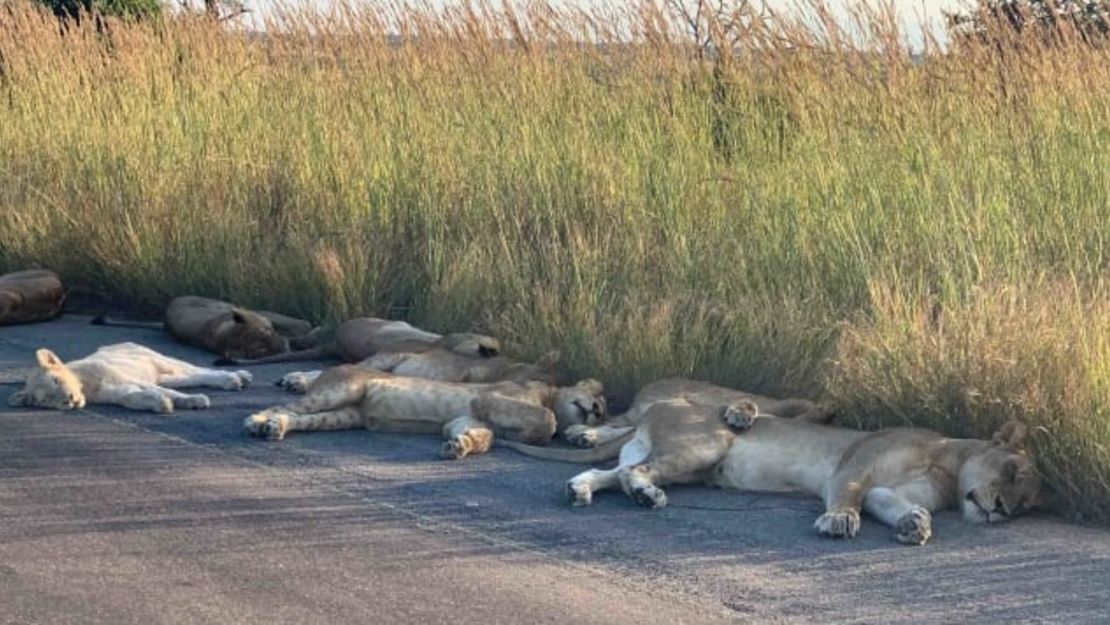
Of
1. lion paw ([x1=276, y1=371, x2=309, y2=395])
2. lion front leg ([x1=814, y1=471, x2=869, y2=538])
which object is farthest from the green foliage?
lion front leg ([x1=814, y1=471, x2=869, y2=538])

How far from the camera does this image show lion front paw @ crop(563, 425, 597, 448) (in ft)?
27.9

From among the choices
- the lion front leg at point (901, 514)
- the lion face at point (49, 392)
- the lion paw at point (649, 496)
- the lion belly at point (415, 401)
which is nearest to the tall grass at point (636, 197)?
the lion front leg at point (901, 514)

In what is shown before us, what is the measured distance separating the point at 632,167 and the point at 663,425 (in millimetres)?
3767

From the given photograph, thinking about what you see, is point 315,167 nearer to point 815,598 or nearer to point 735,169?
point 735,169

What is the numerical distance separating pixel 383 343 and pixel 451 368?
0.85 m

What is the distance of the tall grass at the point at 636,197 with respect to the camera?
331 inches

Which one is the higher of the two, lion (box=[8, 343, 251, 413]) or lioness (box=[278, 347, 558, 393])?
lioness (box=[278, 347, 558, 393])

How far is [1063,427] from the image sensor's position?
7.46 meters

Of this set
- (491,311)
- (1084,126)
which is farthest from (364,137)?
(1084,126)

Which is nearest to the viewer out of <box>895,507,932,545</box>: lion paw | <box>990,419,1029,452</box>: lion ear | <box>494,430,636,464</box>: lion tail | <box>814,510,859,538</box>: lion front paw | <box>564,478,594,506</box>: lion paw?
<box>895,507,932,545</box>: lion paw

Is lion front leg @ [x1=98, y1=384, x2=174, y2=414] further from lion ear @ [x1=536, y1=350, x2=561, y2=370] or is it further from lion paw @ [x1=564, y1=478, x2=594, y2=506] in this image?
lion paw @ [x1=564, y1=478, x2=594, y2=506]

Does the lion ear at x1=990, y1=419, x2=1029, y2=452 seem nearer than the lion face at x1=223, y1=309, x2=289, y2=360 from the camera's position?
Yes

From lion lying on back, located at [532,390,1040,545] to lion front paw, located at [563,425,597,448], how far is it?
0.21m

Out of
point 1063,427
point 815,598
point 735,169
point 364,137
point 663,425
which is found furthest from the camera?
point 364,137
